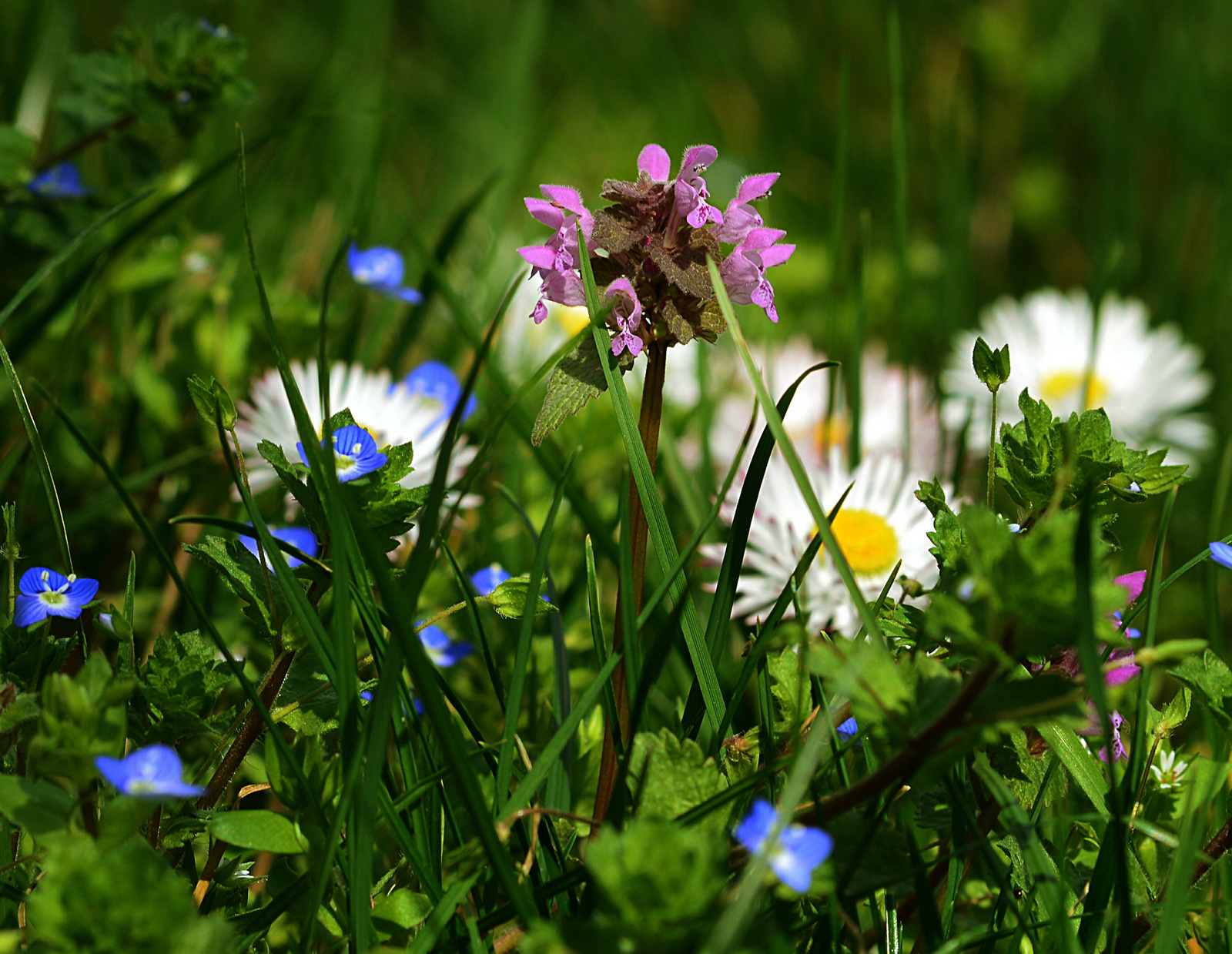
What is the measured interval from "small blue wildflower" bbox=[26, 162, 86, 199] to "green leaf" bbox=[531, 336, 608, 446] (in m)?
1.00

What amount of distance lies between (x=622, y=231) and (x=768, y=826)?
16.8 inches

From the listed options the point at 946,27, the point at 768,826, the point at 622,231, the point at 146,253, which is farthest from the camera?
the point at 946,27

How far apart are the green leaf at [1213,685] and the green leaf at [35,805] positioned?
77 cm

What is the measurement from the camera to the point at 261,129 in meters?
2.60

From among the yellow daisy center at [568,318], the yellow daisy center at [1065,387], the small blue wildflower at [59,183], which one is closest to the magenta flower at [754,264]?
the small blue wildflower at [59,183]

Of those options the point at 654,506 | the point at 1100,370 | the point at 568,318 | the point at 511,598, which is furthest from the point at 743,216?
the point at 1100,370

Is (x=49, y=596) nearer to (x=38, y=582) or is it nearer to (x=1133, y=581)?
(x=38, y=582)

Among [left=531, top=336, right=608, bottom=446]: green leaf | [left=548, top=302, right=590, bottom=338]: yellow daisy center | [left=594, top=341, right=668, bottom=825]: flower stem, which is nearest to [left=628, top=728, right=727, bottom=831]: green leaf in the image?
[left=594, top=341, right=668, bottom=825]: flower stem

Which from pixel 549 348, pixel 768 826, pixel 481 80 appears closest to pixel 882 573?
pixel 768 826

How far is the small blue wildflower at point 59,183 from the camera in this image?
1494 mm

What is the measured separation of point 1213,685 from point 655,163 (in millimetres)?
569

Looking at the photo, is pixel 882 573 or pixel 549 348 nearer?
pixel 882 573

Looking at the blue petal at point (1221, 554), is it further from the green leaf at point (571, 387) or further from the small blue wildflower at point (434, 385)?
the small blue wildflower at point (434, 385)

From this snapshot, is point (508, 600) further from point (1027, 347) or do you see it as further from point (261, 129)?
point (261, 129)
